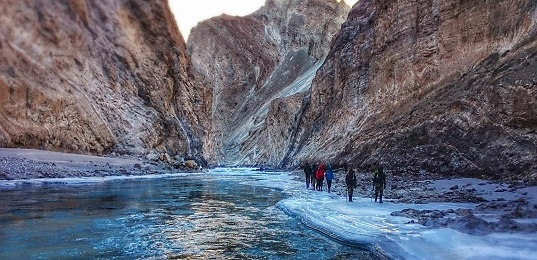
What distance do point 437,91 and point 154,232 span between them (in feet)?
82.2

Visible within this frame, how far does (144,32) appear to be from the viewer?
53.7m

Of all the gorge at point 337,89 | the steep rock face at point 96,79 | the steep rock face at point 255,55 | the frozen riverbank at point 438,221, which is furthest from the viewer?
the steep rock face at point 255,55

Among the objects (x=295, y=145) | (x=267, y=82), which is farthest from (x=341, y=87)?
(x=267, y=82)

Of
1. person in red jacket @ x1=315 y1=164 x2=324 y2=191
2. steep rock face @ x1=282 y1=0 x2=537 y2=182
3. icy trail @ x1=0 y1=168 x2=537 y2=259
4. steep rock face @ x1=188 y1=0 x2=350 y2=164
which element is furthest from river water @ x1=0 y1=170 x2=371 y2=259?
steep rock face @ x1=188 y1=0 x2=350 y2=164

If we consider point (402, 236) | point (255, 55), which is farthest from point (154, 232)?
point (255, 55)

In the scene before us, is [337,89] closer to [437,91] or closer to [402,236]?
[437,91]

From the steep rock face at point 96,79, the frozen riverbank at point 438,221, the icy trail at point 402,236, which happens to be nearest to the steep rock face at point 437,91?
the frozen riverbank at point 438,221

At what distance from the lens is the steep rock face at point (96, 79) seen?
116ft

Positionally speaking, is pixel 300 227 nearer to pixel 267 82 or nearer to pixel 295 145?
pixel 295 145

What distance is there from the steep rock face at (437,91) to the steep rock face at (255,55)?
53.9 metres

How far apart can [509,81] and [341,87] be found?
26.1 metres

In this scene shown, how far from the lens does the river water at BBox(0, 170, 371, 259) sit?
852 centimetres

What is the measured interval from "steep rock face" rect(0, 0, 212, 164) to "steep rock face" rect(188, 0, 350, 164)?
42.4m

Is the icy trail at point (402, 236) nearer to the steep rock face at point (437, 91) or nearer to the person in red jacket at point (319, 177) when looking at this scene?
the person in red jacket at point (319, 177)
